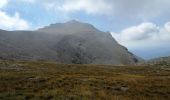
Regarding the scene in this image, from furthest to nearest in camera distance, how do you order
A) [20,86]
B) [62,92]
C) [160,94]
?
1. [20,86]
2. [160,94]
3. [62,92]

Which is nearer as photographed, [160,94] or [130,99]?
[130,99]

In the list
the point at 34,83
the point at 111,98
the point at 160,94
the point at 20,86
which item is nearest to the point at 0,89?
the point at 20,86

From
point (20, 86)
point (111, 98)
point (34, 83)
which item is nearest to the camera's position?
point (111, 98)

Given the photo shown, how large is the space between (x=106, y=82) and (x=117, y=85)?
2833 mm

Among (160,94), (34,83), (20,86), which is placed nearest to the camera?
(160,94)

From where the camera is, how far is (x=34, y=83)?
40.8 metres

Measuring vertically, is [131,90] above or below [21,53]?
below

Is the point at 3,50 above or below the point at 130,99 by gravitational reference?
above

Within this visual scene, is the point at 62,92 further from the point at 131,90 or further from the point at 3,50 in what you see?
the point at 3,50

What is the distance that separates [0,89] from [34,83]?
6253 mm

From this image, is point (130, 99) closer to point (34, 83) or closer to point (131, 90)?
point (131, 90)

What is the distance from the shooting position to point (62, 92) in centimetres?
3194

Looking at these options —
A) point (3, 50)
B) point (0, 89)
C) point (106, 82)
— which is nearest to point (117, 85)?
point (106, 82)

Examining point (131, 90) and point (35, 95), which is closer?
point (35, 95)
